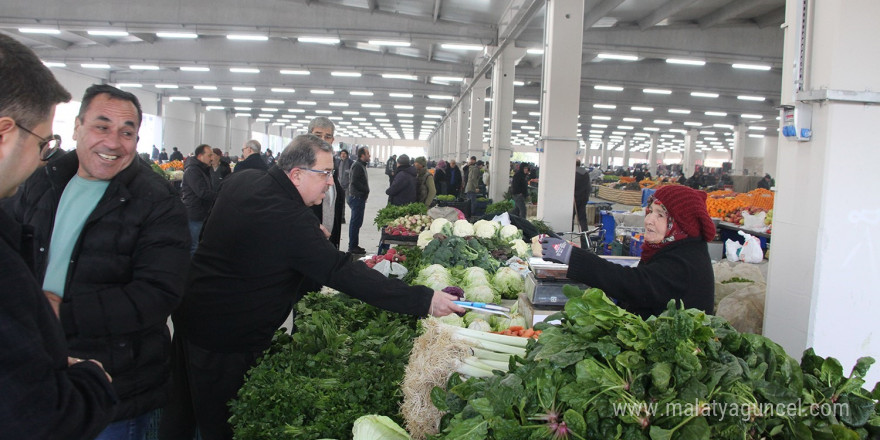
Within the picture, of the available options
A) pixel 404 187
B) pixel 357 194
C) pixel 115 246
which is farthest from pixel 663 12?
pixel 115 246

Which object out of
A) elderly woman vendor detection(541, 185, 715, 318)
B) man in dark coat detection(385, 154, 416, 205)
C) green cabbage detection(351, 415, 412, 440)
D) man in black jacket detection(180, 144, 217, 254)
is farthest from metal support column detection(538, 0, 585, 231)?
green cabbage detection(351, 415, 412, 440)

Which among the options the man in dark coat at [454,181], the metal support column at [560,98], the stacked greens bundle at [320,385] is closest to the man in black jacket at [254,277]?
the stacked greens bundle at [320,385]

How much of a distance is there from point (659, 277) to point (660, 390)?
1.32 meters

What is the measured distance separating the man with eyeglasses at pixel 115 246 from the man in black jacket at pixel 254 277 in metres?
0.38

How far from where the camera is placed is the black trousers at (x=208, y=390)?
2543 mm

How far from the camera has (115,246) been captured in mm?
1951

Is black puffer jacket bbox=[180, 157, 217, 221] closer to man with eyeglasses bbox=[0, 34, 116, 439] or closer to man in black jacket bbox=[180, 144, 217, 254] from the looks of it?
man in black jacket bbox=[180, 144, 217, 254]

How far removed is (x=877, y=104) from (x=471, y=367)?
2605 millimetres

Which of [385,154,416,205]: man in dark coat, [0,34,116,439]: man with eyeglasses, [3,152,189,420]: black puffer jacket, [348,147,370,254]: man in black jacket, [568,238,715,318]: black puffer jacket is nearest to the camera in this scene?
[0,34,116,439]: man with eyeglasses

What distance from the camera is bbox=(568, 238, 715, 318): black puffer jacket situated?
280 cm

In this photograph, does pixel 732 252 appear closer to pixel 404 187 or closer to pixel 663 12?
pixel 404 187

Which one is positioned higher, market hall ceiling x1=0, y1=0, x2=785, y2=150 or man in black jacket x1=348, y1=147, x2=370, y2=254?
market hall ceiling x1=0, y1=0, x2=785, y2=150

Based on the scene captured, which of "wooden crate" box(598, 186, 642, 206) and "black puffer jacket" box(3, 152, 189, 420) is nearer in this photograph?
"black puffer jacket" box(3, 152, 189, 420)

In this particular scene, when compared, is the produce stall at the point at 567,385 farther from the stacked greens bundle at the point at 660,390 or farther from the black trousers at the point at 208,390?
the black trousers at the point at 208,390
